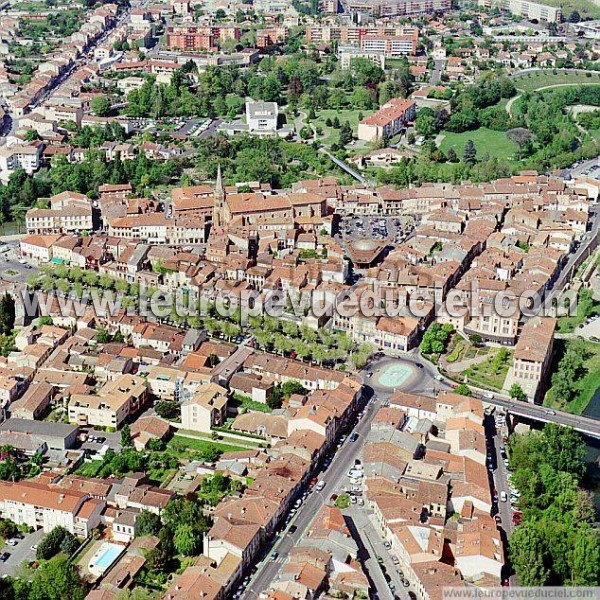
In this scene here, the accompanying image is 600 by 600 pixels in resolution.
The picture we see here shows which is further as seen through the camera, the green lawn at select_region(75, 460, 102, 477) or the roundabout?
the roundabout

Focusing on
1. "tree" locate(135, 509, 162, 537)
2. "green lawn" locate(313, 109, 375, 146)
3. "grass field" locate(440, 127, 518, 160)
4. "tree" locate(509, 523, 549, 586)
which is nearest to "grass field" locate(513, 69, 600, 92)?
"grass field" locate(440, 127, 518, 160)

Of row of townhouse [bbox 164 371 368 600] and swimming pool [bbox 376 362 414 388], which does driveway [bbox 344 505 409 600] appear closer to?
row of townhouse [bbox 164 371 368 600]

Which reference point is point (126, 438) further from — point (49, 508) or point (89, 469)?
point (49, 508)

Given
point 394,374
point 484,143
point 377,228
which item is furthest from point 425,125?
point 394,374

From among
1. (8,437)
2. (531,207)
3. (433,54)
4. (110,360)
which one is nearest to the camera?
(8,437)

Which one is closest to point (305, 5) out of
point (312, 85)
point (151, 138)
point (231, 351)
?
point (312, 85)

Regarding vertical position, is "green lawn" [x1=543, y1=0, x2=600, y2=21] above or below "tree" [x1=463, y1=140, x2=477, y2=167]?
above

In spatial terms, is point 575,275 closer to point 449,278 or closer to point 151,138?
point 449,278
